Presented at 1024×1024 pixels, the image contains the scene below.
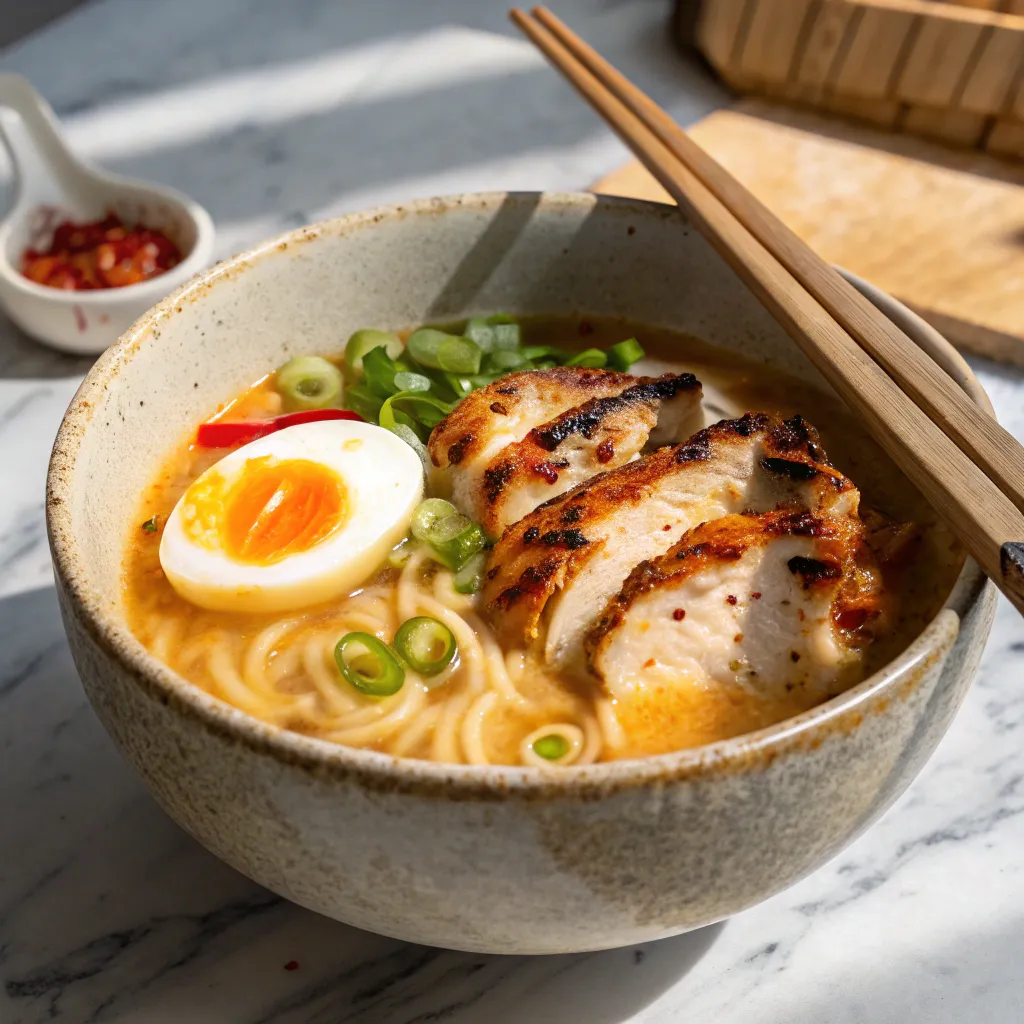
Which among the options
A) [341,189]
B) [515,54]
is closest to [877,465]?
[341,189]

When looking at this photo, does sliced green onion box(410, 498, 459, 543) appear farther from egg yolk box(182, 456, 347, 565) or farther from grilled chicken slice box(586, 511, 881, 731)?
grilled chicken slice box(586, 511, 881, 731)

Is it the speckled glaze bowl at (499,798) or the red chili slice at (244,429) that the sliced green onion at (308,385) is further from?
the speckled glaze bowl at (499,798)

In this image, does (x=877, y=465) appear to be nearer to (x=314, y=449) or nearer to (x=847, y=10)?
(x=314, y=449)

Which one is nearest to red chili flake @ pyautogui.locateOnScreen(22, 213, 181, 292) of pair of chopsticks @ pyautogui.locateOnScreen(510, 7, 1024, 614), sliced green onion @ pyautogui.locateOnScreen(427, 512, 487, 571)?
pair of chopsticks @ pyautogui.locateOnScreen(510, 7, 1024, 614)

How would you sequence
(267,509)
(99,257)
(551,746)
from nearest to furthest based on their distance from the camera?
1. (551,746)
2. (267,509)
3. (99,257)

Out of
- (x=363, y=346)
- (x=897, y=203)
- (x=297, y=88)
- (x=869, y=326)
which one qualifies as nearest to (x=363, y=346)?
(x=363, y=346)

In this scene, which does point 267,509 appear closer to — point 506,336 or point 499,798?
point 506,336

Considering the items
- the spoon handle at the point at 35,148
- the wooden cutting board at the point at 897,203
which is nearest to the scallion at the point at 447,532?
the wooden cutting board at the point at 897,203

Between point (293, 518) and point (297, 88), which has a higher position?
point (293, 518)
